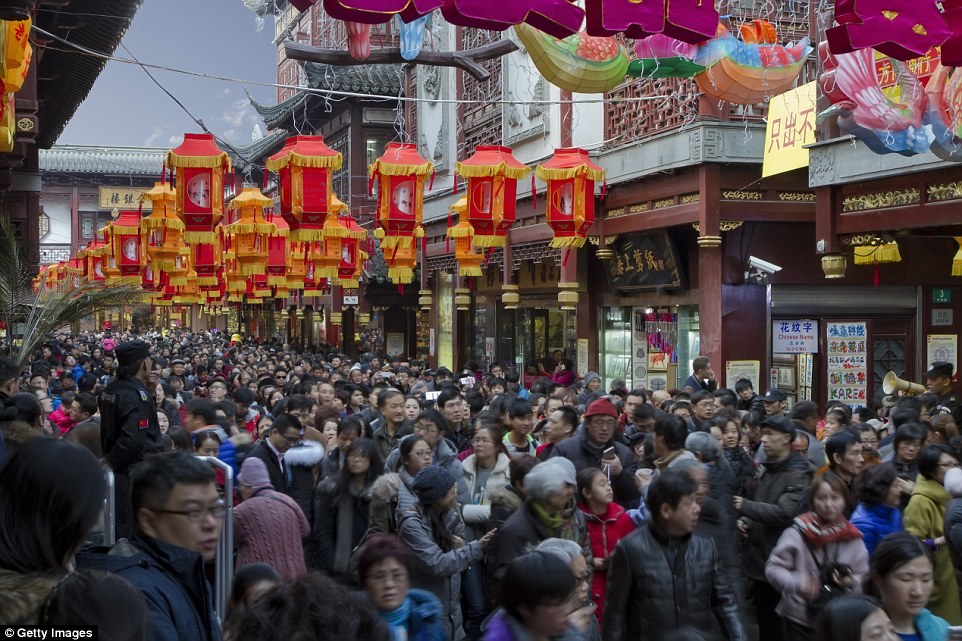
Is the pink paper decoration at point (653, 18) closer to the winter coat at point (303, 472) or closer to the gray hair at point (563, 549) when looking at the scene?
the winter coat at point (303, 472)

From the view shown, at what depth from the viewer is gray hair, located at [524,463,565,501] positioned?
4.91 meters

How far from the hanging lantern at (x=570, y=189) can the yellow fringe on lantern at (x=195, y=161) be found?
192 inches

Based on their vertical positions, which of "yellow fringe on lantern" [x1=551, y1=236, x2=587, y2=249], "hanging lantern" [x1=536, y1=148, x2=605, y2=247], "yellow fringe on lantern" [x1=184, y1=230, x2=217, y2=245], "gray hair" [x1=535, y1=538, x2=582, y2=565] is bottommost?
"gray hair" [x1=535, y1=538, x2=582, y2=565]

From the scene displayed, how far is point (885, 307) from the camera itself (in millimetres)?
16031

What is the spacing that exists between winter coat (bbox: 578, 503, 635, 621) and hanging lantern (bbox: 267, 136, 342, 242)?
32.1 ft

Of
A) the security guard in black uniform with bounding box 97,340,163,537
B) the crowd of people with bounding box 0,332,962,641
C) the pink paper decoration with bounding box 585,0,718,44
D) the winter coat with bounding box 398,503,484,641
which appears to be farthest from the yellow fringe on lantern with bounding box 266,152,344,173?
the winter coat with bounding box 398,503,484,641

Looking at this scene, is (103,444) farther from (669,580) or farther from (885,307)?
(885,307)

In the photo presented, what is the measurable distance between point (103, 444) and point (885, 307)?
511 inches

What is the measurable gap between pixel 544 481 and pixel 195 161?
37.3ft

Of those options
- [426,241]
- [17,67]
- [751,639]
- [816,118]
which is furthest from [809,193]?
[426,241]

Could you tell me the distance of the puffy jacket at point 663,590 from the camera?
4301 millimetres

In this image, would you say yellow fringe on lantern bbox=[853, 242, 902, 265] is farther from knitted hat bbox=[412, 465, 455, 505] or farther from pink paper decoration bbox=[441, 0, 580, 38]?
knitted hat bbox=[412, 465, 455, 505]

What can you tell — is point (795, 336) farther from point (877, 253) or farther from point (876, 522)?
point (876, 522)

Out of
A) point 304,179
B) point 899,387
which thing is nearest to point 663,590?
point 899,387
